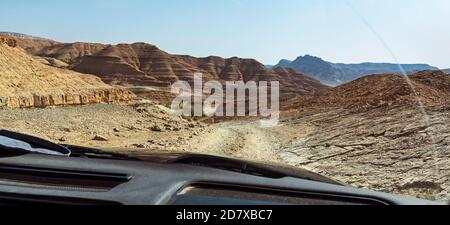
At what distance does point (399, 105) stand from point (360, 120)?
2.16 metres

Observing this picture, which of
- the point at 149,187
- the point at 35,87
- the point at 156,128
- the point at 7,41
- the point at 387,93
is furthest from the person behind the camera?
the point at 7,41

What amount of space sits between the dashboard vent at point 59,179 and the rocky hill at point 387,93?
21.4 metres

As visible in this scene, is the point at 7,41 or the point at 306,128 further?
the point at 7,41

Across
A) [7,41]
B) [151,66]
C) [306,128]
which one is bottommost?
[306,128]

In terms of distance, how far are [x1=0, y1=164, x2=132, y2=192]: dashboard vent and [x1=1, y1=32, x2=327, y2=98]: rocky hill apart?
3787 inches

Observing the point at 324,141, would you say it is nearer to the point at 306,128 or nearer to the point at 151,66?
the point at 306,128

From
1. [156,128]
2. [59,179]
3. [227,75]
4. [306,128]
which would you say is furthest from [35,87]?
[227,75]

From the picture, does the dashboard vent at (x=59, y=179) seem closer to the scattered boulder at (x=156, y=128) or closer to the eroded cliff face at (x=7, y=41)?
the scattered boulder at (x=156, y=128)

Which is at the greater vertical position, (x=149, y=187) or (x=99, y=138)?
(x=149, y=187)

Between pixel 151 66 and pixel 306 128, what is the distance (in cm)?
10432

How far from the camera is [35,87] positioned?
32062 mm

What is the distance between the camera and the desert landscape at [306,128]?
12.1 metres

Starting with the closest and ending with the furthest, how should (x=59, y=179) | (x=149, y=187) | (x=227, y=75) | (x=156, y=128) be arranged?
(x=149, y=187), (x=59, y=179), (x=156, y=128), (x=227, y=75)
